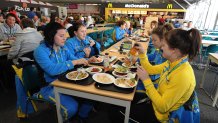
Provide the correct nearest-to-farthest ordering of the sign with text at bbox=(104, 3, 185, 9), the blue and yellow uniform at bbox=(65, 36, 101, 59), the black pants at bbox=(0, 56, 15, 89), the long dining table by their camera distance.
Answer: the long dining table → the blue and yellow uniform at bbox=(65, 36, 101, 59) → the black pants at bbox=(0, 56, 15, 89) → the sign with text at bbox=(104, 3, 185, 9)

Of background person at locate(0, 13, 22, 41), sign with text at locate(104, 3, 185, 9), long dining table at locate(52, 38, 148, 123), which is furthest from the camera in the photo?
sign with text at locate(104, 3, 185, 9)

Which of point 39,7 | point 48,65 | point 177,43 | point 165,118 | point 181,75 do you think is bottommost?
point 165,118

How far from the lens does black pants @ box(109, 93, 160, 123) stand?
54.4 inches

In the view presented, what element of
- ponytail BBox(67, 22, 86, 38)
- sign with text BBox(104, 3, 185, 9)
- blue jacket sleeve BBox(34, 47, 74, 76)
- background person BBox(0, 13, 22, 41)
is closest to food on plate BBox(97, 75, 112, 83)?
blue jacket sleeve BBox(34, 47, 74, 76)

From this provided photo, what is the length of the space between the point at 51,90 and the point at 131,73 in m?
1.01

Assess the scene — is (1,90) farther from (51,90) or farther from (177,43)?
(177,43)

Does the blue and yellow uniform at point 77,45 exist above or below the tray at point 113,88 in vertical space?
above

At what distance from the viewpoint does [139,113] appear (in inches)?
57.4

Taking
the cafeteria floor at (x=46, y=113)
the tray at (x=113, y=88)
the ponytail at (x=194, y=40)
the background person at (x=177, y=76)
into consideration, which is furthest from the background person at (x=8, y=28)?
the ponytail at (x=194, y=40)

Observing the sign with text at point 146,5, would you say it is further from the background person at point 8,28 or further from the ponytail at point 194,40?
the ponytail at point 194,40

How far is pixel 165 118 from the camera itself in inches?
48.7

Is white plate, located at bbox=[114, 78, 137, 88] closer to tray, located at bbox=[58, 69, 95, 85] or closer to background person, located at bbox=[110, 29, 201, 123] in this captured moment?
background person, located at bbox=[110, 29, 201, 123]

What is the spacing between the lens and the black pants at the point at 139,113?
138 centimetres

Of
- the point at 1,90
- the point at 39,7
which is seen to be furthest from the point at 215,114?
the point at 39,7
